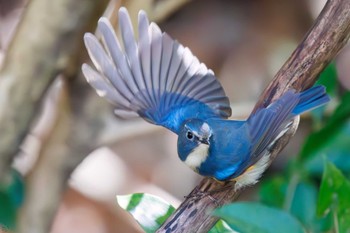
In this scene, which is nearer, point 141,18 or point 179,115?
point 141,18

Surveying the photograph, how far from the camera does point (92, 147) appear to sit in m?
1.56

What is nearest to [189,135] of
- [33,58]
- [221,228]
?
[221,228]

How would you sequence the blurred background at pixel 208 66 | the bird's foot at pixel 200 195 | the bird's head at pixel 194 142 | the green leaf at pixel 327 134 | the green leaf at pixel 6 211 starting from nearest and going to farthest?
the bird's foot at pixel 200 195, the bird's head at pixel 194 142, the green leaf at pixel 327 134, the green leaf at pixel 6 211, the blurred background at pixel 208 66

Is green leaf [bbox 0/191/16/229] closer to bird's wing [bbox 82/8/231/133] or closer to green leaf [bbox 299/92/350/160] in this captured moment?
bird's wing [bbox 82/8/231/133]

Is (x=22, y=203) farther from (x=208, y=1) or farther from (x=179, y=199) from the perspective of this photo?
(x=208, y=1)

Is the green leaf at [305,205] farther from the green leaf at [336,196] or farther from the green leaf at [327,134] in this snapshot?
the green leaf at [336,196]

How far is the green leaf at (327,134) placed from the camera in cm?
137

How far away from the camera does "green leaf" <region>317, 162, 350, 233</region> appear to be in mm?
1153

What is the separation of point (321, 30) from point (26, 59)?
61cm

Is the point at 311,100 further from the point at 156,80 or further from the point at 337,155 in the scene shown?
the point at 337,155

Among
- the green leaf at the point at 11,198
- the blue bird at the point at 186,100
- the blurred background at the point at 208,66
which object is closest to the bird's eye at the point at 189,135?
the blue bird at the point at 186,100

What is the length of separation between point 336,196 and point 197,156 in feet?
0.63

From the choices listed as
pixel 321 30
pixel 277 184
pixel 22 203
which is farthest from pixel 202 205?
pixel 22 203

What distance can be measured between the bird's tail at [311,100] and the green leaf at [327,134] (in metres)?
0.21
